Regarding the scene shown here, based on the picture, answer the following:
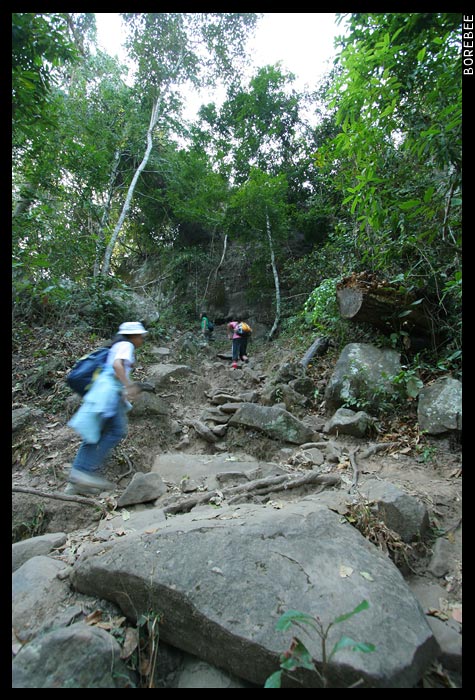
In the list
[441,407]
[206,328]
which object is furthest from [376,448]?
[206,328]

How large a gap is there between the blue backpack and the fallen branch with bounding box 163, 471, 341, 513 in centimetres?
164

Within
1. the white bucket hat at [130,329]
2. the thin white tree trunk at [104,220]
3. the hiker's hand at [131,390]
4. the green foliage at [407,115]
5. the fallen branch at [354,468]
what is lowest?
the fallen branch at [354,468]

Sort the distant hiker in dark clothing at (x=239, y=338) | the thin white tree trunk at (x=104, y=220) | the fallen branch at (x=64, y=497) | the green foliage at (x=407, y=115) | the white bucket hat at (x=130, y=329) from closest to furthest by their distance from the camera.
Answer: the green foliage at (x=407, y=115) → the white bucket hat at (x=130, y=329) → the fallen branch at (x=64, y=497) → the thin white tree trunk at (x=104, y=220) → the distant hiker in dark clothing at (x=239, y=338)

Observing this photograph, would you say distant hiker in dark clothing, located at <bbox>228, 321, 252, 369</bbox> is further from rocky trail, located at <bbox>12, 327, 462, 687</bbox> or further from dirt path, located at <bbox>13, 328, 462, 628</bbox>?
rocky trail, located at <bbox>12, 327, 462, 687</bbox>

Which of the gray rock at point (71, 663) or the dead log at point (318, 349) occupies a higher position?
the dead log at point (318, 349)

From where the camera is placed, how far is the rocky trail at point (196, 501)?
1.90m

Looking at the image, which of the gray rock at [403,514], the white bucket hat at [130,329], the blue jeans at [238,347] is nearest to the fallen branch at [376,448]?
the gray rock at [403,514]

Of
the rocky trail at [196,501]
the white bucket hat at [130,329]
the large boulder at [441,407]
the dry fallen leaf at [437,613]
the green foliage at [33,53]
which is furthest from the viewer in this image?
the large boulder at [441,407]

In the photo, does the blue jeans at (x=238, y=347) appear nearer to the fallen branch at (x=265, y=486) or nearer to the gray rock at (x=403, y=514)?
the fallen branch at (x=265, y=486)

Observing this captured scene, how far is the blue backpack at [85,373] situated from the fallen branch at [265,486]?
1642 mm

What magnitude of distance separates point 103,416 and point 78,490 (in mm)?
1146

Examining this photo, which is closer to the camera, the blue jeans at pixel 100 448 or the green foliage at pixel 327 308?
the blue jeans at pixel 100 448

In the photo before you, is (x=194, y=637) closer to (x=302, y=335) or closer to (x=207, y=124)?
(x=302, y=335)
